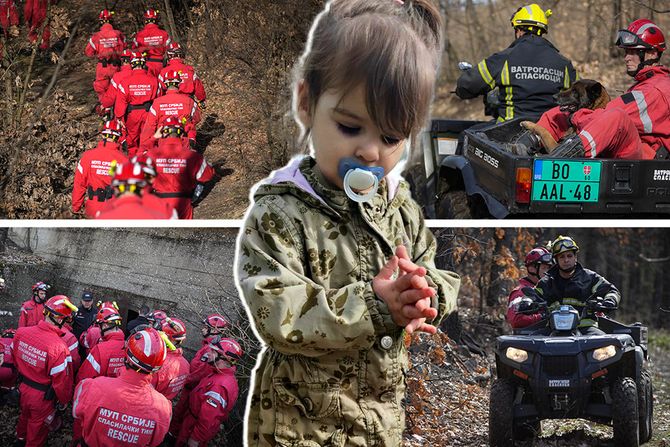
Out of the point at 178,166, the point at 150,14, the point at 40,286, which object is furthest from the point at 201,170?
the point at 150,14

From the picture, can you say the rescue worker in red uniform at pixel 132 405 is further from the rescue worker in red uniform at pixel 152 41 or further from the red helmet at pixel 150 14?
the red helmet at pixel 150 14

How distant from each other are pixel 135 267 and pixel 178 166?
84 centimetres

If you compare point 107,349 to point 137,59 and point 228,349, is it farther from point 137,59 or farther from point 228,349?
point 137,59

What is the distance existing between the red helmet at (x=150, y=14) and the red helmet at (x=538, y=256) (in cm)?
323

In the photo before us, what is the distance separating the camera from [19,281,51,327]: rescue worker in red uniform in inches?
198

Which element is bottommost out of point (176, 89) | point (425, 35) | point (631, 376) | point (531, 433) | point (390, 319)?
point (531, 433)

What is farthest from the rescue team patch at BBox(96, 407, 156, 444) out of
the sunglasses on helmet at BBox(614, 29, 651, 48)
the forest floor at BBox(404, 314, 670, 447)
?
the sunglasses on helmet at BBox(614, 29, 651, 48)

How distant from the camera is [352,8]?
2.09 meters

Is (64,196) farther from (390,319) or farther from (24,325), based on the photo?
(390,319)

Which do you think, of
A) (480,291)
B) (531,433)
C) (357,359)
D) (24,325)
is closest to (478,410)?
(531,433)

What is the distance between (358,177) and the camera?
202 cm

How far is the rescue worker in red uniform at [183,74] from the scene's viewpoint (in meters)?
6.21

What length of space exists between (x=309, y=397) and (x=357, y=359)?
13 cm

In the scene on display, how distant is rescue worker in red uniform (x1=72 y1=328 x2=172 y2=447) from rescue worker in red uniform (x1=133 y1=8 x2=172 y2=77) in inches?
91.5
